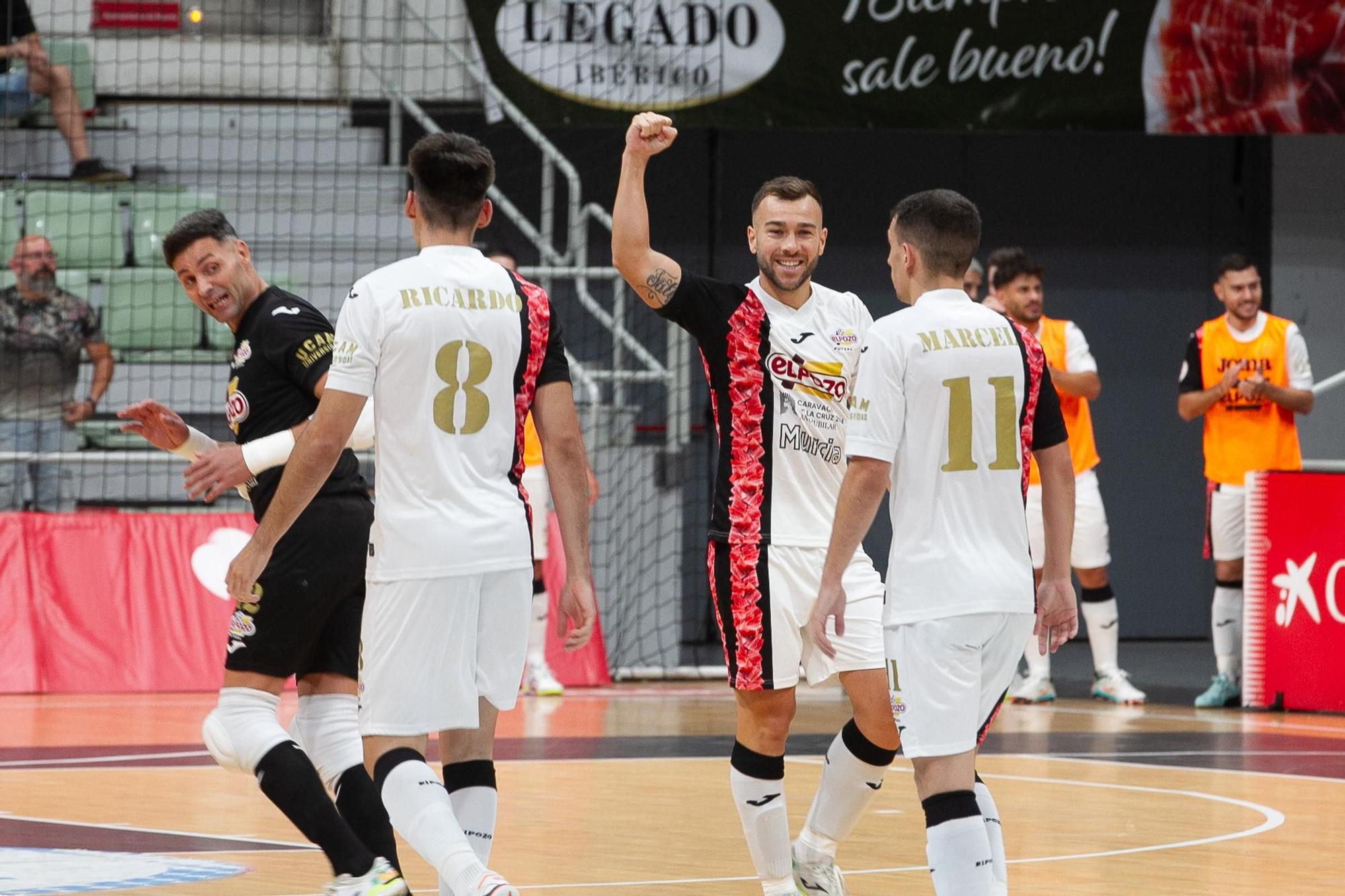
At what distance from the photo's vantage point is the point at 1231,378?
11.0 metres

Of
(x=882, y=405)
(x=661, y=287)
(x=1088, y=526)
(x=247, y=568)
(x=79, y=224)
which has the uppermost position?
(x=79, y=224)

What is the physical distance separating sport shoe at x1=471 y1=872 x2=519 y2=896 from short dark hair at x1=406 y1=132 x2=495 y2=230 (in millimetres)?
1514

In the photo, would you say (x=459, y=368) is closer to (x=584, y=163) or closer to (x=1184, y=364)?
(x=1184, y=364)

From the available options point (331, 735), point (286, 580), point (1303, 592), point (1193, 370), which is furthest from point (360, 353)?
point (1193, 370)

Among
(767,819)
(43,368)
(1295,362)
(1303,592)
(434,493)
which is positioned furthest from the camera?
(43,368)

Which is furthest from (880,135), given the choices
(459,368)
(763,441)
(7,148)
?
(459,368)

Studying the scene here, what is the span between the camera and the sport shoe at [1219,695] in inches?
428

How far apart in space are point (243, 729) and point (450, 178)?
5.04 feet

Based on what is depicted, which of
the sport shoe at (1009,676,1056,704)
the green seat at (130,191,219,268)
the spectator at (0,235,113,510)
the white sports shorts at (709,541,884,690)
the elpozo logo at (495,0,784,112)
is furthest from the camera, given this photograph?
the green seat at (130,191,219,268)

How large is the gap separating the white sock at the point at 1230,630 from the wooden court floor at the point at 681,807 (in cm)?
60

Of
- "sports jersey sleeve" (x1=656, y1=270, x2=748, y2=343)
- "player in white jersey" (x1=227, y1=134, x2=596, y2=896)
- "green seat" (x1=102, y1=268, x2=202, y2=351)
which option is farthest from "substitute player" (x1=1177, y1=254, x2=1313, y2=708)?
"player in white jersey" (x1=227, y1=134, x2=596, y2=896)

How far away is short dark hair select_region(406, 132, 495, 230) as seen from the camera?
455cm

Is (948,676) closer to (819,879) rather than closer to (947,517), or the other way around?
(947,517)

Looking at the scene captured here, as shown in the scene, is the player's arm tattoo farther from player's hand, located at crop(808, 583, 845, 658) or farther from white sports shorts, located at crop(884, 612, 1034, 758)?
white sports shorts, located at crop(884, 612, 1034, 758)
